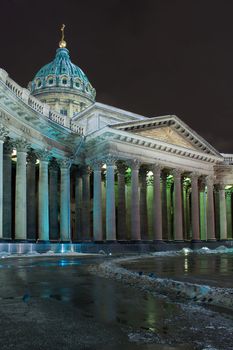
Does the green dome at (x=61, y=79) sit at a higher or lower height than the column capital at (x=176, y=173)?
higher

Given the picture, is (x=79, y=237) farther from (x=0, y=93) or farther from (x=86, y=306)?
(x=86, y=306)

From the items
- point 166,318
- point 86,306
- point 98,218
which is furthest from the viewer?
point 98,218

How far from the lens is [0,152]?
3006cm

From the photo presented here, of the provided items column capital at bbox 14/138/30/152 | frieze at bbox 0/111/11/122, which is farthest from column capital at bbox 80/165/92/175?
frieze at bbox 0/111/11/122

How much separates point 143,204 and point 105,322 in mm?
44304

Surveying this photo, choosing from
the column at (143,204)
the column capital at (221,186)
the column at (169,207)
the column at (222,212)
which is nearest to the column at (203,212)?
the column at (222,212)

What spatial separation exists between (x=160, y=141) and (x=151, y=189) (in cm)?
726

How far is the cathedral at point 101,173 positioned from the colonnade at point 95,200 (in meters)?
0.09

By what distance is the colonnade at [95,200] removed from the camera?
113 feet

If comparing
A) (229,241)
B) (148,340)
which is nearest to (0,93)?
(148,340)

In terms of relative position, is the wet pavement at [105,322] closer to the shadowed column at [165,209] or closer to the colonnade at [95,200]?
the colonnade at [95,200]

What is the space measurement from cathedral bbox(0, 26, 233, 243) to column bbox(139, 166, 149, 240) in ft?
0.37

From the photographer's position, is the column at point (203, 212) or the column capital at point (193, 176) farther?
the column at point (203, 212)

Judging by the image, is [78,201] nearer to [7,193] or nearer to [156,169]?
[156,169]
